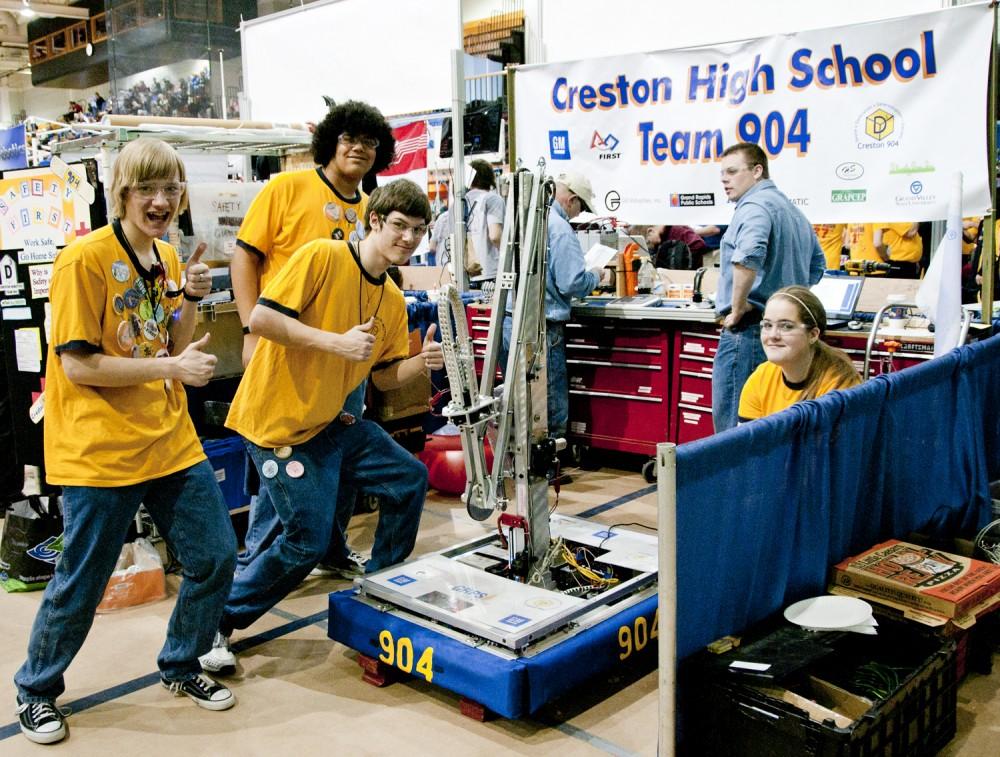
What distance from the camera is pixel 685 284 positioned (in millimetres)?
6488

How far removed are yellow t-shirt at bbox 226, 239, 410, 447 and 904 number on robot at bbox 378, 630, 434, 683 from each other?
2.28 feet

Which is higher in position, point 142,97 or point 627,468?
point 142,97

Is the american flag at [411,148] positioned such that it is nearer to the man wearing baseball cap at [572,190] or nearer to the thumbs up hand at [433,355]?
the man wearing baseball cap at [572,190]

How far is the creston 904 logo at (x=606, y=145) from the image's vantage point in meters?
5.97

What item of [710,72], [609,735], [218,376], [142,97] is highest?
[142,97]

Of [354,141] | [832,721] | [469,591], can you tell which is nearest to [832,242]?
[354,141]

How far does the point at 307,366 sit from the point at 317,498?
428mm

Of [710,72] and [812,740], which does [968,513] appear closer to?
[812,740]

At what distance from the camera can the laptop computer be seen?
505 centimetres

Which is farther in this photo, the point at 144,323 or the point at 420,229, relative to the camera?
the point at 420,229

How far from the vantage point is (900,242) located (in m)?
7.11

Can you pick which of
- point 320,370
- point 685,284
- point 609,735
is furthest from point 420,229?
point 685,284

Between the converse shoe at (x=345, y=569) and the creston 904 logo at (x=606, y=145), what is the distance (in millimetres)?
3048

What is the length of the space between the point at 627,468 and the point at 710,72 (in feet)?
7.74
